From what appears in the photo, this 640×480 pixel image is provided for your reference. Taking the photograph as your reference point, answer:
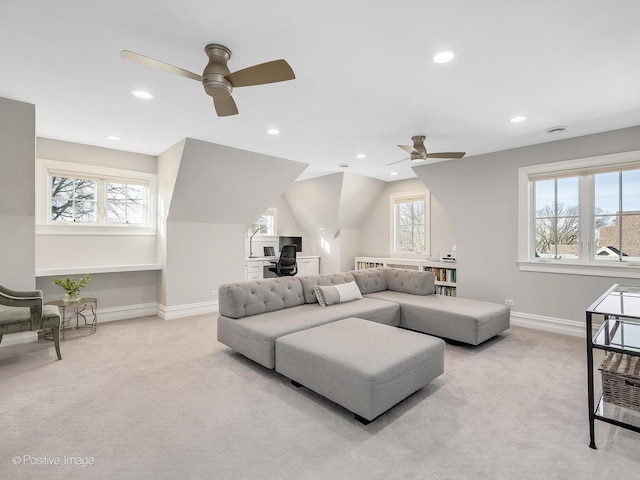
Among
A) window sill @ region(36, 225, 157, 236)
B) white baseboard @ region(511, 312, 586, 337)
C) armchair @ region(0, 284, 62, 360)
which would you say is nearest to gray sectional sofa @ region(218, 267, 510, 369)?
white baseboard @ region(511, 312, 586, 337)

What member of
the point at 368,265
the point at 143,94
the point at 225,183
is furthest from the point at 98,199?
the point at 368,265

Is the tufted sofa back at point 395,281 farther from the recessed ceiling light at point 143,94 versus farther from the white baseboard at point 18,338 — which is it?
the white baseboard at point 18,338

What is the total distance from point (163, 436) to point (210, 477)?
1.70ft

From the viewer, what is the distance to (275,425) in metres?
2.04

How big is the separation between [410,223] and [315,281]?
347 centimetres

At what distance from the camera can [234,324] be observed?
3.11 meters

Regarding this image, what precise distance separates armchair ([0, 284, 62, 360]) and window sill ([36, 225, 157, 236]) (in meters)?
1.28

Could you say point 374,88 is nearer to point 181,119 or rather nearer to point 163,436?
point 181,119

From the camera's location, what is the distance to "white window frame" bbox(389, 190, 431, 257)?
6.22 m

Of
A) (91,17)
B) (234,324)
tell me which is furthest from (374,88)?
(234,324)

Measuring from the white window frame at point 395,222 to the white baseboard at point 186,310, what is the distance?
12.8ft

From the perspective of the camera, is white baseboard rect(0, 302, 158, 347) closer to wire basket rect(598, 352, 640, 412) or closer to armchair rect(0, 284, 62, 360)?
armchair rect(0, 284, 62, 360)

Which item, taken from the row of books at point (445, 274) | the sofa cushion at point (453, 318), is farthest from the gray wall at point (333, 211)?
the sofa cushion at point (453, 318)

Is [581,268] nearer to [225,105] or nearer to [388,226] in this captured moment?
[388,226]
